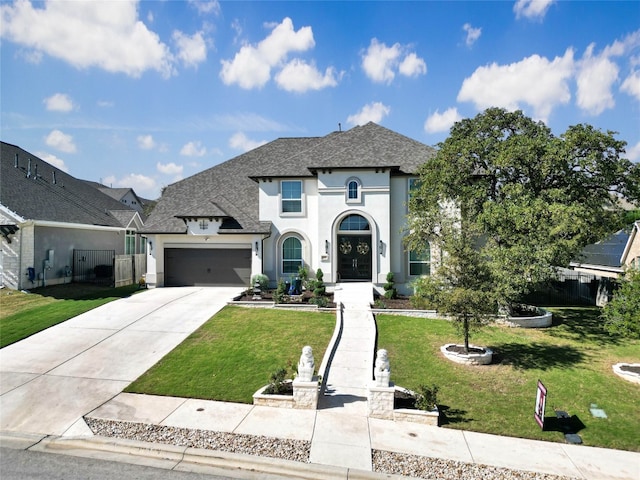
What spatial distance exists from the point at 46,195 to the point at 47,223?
3.67 metres

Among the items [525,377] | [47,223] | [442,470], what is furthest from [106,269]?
[525,377]

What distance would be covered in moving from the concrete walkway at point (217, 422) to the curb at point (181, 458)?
0.8 inches

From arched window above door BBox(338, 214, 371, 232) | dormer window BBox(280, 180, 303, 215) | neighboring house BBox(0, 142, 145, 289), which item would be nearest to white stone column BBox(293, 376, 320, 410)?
arched window above door BBox(338, 214, 371, 232)

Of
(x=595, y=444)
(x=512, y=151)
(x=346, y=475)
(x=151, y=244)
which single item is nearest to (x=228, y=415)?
(x=346, y=475)

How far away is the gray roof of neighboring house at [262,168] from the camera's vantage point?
72.7 feet

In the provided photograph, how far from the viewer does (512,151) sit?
645 inches

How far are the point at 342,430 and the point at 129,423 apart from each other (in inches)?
194

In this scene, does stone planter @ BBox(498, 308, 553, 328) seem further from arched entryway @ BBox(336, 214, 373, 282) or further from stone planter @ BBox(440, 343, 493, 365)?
arched entryway @ BBox(336, 214, 373, 282)

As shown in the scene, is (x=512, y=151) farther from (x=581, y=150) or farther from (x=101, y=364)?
(x=101, y=364)

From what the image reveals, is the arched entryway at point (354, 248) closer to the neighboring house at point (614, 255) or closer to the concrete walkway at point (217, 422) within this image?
the concrete walkway at point (217, 422)

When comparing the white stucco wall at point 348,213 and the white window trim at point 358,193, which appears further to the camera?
the white window trim at point 358,193

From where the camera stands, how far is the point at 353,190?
21812mm

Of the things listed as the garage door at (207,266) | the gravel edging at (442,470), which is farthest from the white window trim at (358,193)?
the gravel edging at (442,470)

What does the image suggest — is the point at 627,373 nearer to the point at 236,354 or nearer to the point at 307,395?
the point at 307,395
